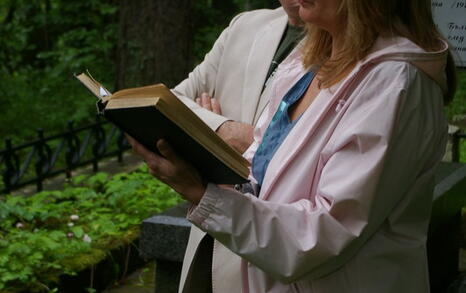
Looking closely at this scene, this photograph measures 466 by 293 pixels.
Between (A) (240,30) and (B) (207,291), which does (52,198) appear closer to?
(A) (240,30)

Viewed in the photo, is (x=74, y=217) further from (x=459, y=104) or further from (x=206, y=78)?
(x=459, y=104)

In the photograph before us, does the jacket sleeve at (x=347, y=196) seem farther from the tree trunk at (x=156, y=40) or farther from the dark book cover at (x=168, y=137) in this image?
the tree trunk at (x=156, y=40)

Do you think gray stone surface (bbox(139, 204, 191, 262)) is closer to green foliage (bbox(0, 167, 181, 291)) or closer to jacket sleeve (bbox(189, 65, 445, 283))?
green foliage (bbox(0, 167, 181, 291))

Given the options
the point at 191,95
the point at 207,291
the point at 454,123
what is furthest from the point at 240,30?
the point at 454,123

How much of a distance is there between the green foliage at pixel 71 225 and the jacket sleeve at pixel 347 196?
10.00ft

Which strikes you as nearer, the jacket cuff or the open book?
the open book

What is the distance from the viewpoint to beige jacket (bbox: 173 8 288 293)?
370 centimetres

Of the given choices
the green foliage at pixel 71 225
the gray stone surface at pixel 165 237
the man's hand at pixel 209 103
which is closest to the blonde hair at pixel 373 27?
the man's hand at pixel 209 103

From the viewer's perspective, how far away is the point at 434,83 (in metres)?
2.37

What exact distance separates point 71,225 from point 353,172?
4241 millimetres

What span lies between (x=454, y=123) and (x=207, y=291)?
10.8 feet

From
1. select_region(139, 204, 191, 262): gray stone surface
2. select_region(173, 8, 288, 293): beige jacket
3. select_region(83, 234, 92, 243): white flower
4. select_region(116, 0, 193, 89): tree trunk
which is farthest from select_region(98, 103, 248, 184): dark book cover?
select_region(116, 0, 193, 89): tree trunk

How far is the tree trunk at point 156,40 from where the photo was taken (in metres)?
10.4

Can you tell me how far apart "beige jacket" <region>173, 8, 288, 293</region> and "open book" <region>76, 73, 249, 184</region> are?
1251 mm
